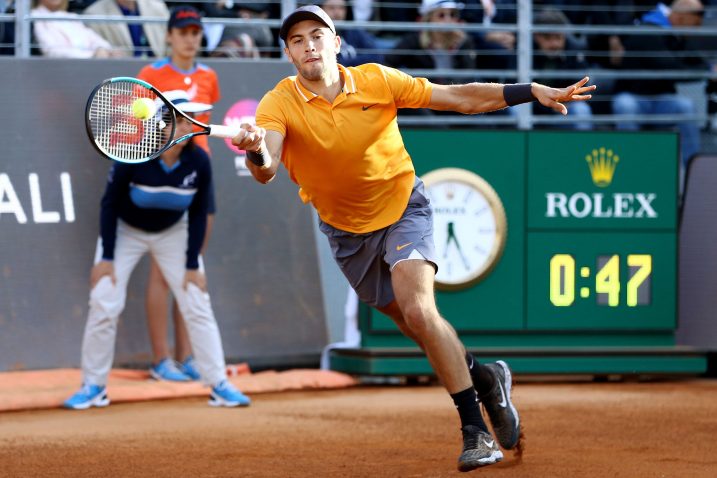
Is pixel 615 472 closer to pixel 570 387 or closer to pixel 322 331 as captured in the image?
pixel 570 387

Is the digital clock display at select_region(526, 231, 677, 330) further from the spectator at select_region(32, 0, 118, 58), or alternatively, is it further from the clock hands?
the spectator at select_region(32, 0, 118, 58)

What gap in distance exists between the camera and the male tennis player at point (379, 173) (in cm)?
554

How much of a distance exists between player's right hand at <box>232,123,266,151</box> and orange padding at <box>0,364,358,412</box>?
374cm

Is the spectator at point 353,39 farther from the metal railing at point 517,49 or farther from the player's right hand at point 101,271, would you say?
the player's right hand at point 101,271

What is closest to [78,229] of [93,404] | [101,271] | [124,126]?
[101,271]

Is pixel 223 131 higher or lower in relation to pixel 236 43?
lower

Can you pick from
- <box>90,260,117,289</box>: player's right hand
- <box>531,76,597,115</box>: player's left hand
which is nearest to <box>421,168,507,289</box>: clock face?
<box>90,260,117,289</box>: player's right hand

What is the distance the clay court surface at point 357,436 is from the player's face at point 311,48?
71.6 inches

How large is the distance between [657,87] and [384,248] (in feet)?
21.4

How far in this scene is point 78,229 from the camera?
9031 mm

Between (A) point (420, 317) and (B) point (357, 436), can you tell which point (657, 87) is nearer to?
(B) point (357, 436)

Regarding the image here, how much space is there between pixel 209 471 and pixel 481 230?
13.1 ft

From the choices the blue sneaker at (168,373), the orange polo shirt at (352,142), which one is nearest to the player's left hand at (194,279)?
the blue sneaker at (168,373)

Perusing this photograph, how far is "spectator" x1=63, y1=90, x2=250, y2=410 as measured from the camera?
7992 millimetres
